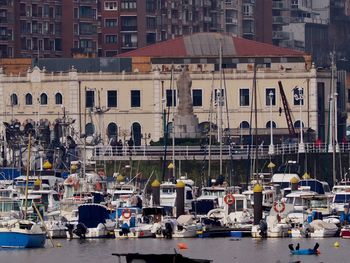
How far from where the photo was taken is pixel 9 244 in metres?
116

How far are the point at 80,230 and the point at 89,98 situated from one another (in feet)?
225

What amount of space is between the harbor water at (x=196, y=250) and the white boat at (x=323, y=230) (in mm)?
1158

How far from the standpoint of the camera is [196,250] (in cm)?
11644

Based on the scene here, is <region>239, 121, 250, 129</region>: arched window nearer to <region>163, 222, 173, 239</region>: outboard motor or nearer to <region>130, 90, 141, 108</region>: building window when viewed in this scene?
<region>130, 90, 141, 108</region>: building window

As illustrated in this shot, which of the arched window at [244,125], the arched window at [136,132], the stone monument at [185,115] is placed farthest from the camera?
the arched window at [136,132]

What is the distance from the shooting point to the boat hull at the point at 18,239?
116 m

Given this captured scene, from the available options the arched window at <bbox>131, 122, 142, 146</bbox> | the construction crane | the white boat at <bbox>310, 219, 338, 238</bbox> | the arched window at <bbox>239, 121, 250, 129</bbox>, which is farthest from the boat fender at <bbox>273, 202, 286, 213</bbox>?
the arched window at <bbox>131, 122, 142, 146</bbox>

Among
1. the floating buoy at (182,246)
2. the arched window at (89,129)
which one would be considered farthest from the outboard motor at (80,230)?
the arched window at (89,129)

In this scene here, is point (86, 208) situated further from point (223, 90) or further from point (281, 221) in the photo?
point (223, 90)

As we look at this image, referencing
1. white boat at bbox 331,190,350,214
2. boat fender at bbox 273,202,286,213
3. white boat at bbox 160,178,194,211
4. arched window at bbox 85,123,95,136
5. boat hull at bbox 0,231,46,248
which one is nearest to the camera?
boat hull at bbox 0,231,46,248

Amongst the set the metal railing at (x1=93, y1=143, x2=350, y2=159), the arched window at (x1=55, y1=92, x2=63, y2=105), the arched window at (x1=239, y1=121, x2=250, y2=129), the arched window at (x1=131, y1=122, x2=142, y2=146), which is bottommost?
the metal railing at (x1=93, y1=143, x2=350, y2=159)

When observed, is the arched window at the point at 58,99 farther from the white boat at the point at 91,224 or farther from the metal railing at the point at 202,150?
the white boat at the point at 91,224

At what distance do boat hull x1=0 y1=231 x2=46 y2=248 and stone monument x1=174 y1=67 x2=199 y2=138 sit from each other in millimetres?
54821

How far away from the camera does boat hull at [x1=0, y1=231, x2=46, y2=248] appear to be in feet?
379
